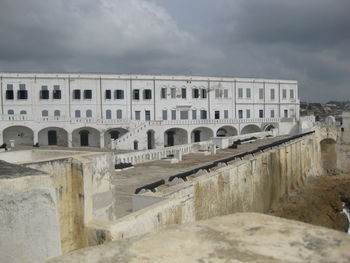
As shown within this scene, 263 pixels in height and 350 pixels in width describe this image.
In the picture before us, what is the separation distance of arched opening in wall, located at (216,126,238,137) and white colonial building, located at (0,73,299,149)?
0.14 m

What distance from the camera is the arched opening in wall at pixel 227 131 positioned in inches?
1984

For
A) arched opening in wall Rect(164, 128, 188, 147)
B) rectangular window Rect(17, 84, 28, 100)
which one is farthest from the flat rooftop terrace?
rectangular window Rect(17, 84, 28, 100)

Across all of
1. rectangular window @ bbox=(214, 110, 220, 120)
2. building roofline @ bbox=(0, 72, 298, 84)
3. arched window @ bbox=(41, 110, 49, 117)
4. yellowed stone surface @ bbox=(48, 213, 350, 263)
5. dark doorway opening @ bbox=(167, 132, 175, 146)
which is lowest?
dark doorway opening @ bbox=(167, 132, 175, 146)

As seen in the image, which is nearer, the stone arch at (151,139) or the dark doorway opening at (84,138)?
the stone arch at (151,139)

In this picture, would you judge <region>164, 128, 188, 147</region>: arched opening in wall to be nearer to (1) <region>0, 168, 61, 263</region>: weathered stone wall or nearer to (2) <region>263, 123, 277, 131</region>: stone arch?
(2) <region>263, 123, 277, 131</region>: stone arch

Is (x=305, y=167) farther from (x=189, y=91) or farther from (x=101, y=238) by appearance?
(x=101, y=238)

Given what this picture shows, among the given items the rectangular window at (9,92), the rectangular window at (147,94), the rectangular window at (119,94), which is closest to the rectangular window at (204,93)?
the rectangular window at (147,94)

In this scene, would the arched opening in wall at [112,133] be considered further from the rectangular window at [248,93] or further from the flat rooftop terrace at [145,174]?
the rectangular window at [248,93]

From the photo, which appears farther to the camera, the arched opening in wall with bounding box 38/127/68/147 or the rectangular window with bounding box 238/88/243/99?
the rectangular window with bounding box 238/88/243/99

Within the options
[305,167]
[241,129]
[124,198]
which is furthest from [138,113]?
[124,198]

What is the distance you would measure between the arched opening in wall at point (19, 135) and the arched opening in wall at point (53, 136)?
3.55 feet

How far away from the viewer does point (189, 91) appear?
164 ft

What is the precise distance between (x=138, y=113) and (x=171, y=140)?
19.6 feet

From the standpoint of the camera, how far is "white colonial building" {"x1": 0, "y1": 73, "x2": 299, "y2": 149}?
40.9 m
